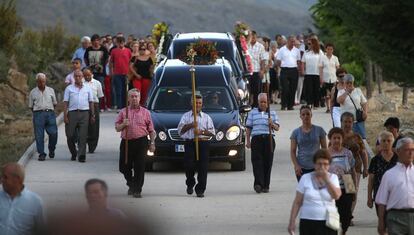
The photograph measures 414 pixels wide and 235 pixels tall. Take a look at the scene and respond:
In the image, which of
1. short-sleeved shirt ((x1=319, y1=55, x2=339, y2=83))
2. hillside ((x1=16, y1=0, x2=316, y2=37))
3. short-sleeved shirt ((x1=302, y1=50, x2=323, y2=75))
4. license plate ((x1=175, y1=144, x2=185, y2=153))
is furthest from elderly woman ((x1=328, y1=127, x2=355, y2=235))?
hillside ((x1=16, y1=0, x2=316, y2=37))

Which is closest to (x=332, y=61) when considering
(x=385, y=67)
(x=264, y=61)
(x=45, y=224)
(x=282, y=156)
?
(x=264, y=61)

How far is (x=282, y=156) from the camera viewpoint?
27.6 metres

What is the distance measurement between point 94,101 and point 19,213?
14472mm

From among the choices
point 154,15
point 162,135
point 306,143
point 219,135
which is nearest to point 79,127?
point 162,135

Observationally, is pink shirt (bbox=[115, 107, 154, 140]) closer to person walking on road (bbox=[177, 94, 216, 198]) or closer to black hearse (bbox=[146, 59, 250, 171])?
person walking on road (bbox=[177, 94, 216, 198])

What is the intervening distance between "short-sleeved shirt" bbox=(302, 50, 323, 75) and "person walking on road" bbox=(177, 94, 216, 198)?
1266 cm

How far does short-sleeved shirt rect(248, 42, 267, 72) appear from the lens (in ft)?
116

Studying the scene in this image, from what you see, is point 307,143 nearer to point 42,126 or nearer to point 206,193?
point 206,193

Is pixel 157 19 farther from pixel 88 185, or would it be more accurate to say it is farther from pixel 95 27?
pixel 88 185

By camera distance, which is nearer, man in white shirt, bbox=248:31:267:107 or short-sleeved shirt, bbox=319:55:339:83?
short-sleeved shirt, bbox=319:55:339:83

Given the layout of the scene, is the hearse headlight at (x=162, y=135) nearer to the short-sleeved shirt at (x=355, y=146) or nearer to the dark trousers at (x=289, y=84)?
the short-sleeved shirt at (x=355, y=146)

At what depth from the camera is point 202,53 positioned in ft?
94.3

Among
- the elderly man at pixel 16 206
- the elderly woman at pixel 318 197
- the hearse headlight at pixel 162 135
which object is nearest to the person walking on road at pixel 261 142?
the hearse headlight at pixel 162 135

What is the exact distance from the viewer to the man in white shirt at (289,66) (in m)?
35.5
